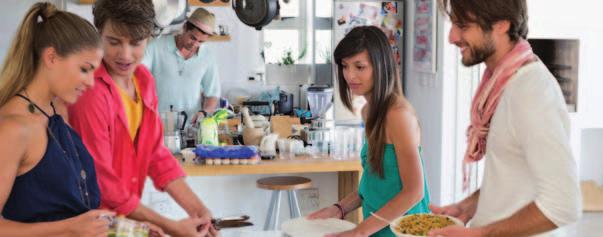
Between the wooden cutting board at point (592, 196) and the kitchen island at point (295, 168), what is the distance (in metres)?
1.57

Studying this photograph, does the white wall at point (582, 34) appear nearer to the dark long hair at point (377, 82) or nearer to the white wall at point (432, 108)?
the white wall at point (432, 108)

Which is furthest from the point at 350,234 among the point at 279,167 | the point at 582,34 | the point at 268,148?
the point at 582,34

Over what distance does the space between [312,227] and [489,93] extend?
2.82 ft

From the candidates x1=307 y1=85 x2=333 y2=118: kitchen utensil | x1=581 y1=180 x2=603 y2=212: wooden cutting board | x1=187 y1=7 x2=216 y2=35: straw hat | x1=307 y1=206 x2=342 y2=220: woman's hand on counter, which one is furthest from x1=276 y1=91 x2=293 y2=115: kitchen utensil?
x1=307 y1=206 x2=342 y2=220: woman's hand on counter

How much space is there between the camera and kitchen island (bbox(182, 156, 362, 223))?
3.58 metres

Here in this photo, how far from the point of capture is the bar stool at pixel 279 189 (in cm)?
383

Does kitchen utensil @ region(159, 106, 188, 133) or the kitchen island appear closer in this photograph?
the kitchen island

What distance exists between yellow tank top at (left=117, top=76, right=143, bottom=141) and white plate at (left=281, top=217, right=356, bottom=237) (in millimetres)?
A: 562

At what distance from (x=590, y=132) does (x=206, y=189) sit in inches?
102

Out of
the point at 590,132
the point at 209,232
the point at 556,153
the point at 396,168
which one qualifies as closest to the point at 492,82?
→ the point at 556,153

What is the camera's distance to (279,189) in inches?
150

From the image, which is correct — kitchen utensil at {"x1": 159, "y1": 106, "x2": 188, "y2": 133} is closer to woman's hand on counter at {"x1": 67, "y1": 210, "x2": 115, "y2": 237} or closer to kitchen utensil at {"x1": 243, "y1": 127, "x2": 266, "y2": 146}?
kitchen utensil at {"x1": 243, "y1": 127, "x2": 266, "y2": 146}

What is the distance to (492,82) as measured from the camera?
1499 mm

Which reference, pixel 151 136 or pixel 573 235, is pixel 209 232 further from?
pixel 573 235
